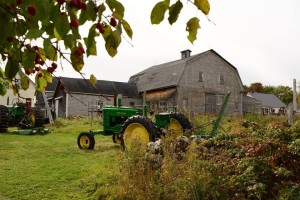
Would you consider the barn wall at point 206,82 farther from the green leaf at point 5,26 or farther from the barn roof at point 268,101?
the green leaf at point 5,26

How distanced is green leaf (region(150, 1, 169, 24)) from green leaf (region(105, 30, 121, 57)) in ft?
0.58

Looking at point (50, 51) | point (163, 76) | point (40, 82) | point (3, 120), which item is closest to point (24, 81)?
point (40, 82)

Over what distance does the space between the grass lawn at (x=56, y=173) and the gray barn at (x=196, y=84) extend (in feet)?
68.7

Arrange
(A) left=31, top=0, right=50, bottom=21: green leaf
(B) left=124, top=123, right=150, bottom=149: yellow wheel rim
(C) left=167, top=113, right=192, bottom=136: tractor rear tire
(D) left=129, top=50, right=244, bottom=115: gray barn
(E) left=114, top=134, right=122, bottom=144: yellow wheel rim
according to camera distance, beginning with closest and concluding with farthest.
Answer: (A) left=31, top=0, right=50, bottom=21: green leaf < (B) left=124, top=123, right=150, bottom=149: yellow wheel rim < (C) left=167, top=113, right=192, bottom=136: tractor rear tire < (E) left=114, top=134, right=122, bottom=144: yellow wheel rim < (D) left=129, top=50, right=244, bottom=115: gray barn

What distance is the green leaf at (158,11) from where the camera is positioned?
160 centimetres

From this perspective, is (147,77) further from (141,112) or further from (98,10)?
(98,10)

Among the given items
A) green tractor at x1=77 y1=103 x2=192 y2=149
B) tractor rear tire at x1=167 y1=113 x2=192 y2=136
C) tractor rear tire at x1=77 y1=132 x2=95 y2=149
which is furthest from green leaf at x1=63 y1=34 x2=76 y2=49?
tractor rear tire at x1=77 y1=132 x2=95 y2=149

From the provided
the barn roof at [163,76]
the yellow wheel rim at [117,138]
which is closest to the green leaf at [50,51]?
the yellow wheel rim at [117,138]

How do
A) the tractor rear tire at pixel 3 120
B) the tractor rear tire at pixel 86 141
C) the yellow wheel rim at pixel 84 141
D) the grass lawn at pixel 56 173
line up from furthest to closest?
the tractor rear tire at pixel 3 120, the yellow wheel rim at pixel 84 141, the tractor rear tire at pixel 86 141, the grass lawn at pixel 56 173

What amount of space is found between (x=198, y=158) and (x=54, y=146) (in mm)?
6628

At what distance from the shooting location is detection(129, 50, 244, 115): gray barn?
3095 centimetres

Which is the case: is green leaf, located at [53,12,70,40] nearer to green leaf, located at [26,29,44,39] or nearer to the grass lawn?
green leaf, located at [26,29,44,39]

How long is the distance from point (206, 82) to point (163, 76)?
3914 mm

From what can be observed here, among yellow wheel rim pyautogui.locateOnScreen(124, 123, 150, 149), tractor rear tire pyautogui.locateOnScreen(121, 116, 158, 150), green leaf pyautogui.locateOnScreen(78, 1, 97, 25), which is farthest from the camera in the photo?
yellow wheel rim pyautogui.locateOnScreen(124, 123, 150, 149)
